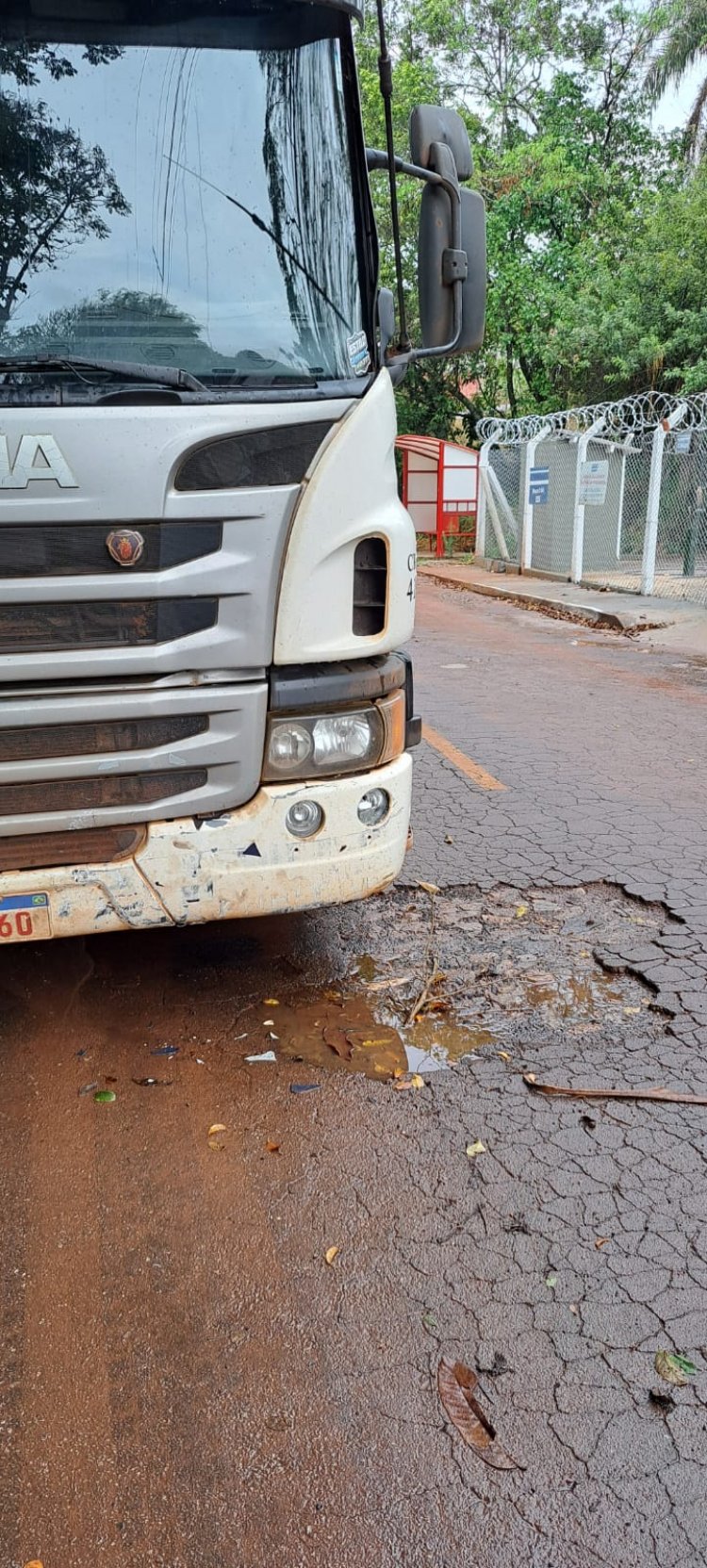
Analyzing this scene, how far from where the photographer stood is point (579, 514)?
15977 millimetres


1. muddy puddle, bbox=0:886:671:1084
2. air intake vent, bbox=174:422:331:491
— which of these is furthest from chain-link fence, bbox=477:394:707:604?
air intake vent, bbox=174:422:331:491

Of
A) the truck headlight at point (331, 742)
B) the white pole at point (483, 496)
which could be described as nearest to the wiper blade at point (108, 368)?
the truck headlight at point (331, 742)

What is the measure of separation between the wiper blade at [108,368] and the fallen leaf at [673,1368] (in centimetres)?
256

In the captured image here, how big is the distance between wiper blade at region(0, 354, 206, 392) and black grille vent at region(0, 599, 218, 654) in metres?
0.59

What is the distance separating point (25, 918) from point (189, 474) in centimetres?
130

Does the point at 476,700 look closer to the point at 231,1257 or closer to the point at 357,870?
the point at 357,870

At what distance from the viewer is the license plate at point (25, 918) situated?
3.09 meters

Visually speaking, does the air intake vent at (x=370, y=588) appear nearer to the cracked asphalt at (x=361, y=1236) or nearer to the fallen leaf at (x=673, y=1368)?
the cracked asphalt at (x=361, y=1236)

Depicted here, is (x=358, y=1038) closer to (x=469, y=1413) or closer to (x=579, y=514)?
(x=469, y=1413)

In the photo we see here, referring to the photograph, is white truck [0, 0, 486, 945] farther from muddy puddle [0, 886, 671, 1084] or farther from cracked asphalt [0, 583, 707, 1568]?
cracked asphalt [0, 583, 707, 1568]

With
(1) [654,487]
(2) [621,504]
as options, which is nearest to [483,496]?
(2) [621,504]

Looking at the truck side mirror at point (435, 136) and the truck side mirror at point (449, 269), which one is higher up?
the truck side mirror at point (435, 136)

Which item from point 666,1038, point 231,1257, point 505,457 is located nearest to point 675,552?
point 505,457

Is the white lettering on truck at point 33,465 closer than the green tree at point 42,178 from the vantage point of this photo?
Yes
